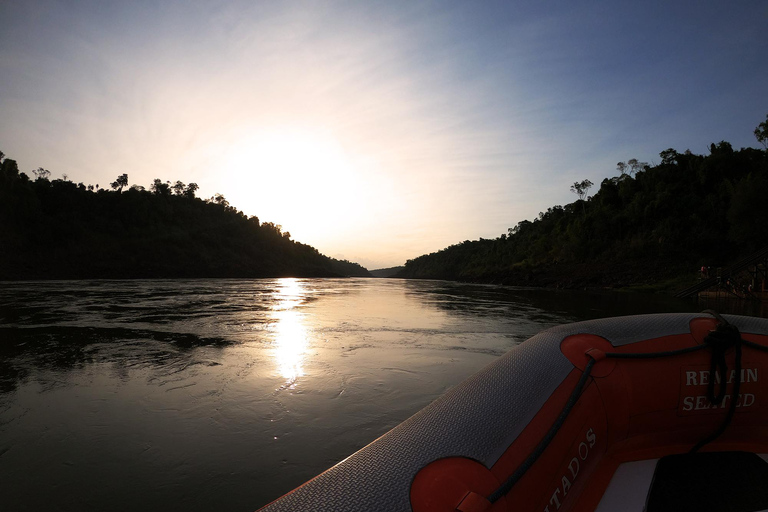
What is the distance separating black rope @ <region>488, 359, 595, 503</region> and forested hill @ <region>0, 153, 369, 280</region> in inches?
2201

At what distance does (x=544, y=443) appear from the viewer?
1352 mm

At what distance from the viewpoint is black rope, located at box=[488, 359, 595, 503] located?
1.13 meters

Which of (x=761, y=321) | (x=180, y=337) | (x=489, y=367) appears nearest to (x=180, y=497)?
(x=489, y=367)

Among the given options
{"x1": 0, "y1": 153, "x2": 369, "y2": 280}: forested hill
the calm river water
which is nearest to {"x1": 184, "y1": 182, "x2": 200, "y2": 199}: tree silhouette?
{"x1": 0, "y1": 153, "x2": 369, "y2": 280}: forested hill

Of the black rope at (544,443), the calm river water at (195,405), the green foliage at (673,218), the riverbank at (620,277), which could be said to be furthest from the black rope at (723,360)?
the green foliage at (673,218)

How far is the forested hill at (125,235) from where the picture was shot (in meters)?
50.9

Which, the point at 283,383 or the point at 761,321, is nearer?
the point at 761,321

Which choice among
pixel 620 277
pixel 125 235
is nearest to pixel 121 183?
pixel 125 235

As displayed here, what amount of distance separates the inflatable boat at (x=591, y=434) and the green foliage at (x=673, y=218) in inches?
1474

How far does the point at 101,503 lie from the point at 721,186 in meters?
53.7

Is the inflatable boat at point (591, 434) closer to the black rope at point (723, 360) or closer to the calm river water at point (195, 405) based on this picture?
the black rope at point (723, 360)

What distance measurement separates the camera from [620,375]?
180 cm

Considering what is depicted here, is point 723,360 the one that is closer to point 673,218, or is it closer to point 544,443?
point 544,443

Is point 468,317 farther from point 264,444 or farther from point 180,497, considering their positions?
point 180,497
